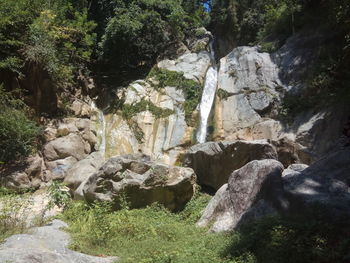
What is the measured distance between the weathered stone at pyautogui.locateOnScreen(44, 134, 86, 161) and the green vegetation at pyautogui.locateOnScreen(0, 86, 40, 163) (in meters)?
0.68

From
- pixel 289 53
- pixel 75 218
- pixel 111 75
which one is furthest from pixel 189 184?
pixel 111 75

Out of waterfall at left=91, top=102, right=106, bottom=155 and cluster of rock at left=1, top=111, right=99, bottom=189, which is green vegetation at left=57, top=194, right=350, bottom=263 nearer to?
cluster of rock at left=1, top=111, right=99, bottom=189

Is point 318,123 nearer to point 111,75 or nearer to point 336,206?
point 336,206

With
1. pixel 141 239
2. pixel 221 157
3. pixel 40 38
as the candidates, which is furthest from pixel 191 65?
pixel 141 239

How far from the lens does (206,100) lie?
18.0m

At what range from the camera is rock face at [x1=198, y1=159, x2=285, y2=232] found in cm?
858

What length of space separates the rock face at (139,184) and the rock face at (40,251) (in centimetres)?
333

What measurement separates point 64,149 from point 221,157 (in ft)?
21.7

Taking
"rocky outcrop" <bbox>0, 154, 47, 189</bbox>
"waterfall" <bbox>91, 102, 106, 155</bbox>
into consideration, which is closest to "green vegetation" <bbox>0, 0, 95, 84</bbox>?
"waterfall" <bbox>91, 102, 106, 155</bbox>

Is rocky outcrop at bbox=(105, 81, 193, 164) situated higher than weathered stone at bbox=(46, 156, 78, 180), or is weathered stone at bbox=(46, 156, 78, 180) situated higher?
rocky outcrop at bbox=(105, 81, 193, 164)

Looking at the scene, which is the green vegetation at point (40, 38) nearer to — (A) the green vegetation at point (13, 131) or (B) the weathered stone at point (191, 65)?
(A) the green vegetation at point (13, 131)

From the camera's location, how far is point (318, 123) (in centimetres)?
1338

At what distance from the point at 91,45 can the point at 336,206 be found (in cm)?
1638

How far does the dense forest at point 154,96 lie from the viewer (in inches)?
285
